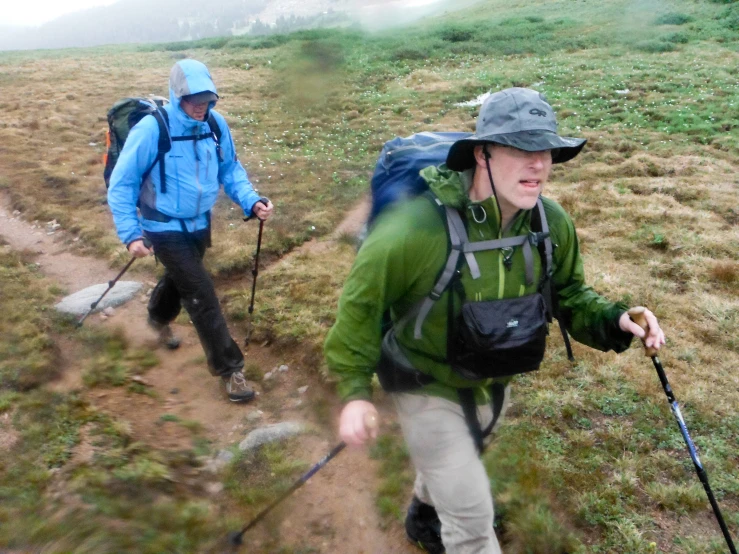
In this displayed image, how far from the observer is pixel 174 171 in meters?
5.23

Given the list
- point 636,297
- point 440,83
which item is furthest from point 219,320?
point 440,83

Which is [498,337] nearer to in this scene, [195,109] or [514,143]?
[514,143]

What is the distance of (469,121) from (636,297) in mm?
11521

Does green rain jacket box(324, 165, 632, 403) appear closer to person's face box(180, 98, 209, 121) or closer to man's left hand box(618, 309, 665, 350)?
man's left hand box(618, 309, 665, 350)

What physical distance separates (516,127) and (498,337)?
101cm

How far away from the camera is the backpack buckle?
9.43 feet

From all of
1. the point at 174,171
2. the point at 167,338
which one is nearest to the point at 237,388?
the point at 167,338

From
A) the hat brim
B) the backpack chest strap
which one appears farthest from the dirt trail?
the hat brim

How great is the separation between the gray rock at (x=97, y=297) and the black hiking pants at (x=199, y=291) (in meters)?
2.78

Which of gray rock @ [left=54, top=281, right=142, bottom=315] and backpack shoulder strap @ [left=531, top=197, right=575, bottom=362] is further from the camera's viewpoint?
gray rock @ [left=54, top=281, right=142, bottom=315]

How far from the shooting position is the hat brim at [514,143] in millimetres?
2656

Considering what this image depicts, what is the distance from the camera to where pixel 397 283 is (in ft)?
9.09

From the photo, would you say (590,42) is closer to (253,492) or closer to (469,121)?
(469,121)

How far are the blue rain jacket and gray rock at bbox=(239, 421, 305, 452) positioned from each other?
2073 millimetres
